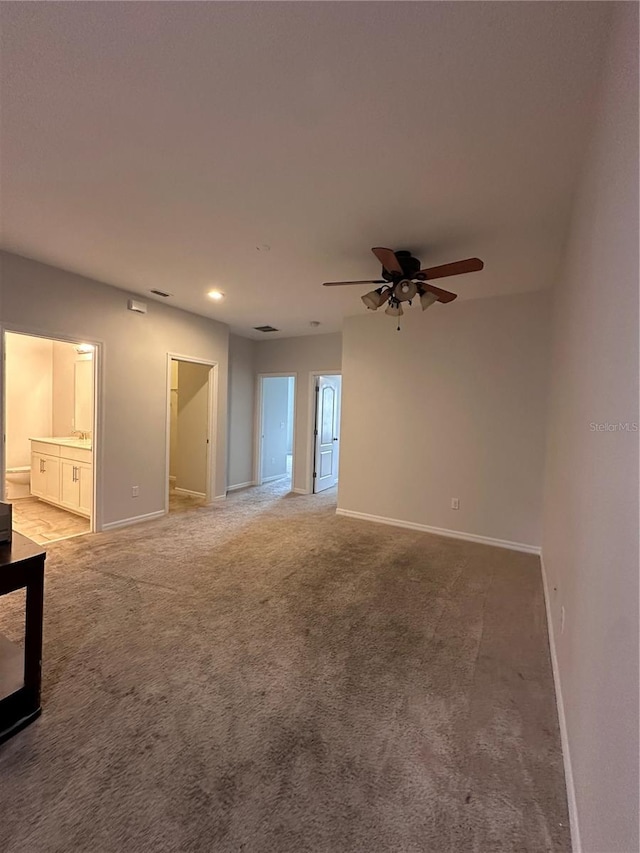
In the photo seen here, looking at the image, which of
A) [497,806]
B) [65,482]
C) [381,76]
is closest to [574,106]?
[381,76]

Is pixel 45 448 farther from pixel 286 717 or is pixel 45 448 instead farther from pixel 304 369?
pixel 286 717

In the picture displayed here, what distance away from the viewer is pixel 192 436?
19.4 feet

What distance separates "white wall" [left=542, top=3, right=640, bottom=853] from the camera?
89cm

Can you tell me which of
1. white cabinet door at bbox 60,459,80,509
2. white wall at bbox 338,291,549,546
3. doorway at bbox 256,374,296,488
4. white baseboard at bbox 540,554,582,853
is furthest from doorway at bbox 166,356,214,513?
white baseboard at bbox 540,554,582,853

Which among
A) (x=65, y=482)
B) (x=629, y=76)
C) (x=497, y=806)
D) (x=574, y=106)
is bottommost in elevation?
(x=497, y=806)

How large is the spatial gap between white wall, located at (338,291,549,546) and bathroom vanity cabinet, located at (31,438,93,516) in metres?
3.07

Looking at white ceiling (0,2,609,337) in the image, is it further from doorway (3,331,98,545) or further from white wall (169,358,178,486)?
white wall (169,358,178,486)

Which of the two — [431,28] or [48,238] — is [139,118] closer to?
[431,28]

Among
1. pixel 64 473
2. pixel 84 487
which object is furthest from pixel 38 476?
pixel 84 487

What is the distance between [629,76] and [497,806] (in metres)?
2.35

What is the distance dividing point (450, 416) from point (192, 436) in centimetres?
384

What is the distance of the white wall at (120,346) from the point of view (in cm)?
344

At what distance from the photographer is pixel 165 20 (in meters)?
1.28

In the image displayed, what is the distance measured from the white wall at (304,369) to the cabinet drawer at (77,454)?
305cm
